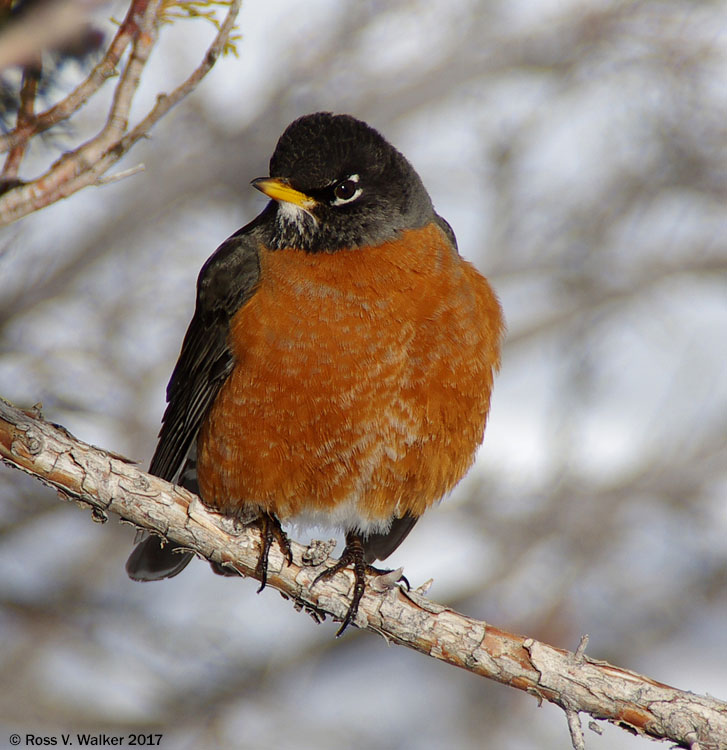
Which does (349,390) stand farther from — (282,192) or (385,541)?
(385,541)

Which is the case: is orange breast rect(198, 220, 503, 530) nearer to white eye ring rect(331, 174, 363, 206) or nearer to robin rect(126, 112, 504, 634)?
robin rect(126, 112, 504, 634)

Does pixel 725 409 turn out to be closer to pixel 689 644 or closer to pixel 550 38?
pixel 689 644

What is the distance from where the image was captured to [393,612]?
320 cm

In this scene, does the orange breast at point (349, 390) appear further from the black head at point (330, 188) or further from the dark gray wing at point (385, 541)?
the dark gray wing at point (385, 541)

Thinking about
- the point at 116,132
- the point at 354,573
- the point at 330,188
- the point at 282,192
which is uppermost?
the point at 330,188

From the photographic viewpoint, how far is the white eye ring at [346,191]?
3.90 meters

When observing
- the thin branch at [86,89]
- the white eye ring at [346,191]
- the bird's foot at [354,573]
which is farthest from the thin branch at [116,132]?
the bird's foot at [354,573]

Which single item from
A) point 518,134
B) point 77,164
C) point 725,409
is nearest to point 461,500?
point 725,409

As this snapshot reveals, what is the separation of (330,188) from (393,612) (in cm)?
177

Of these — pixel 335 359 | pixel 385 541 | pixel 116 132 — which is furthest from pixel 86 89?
pixel 385 541

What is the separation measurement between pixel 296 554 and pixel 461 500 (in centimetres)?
455

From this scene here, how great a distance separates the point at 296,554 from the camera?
339 centimetres
